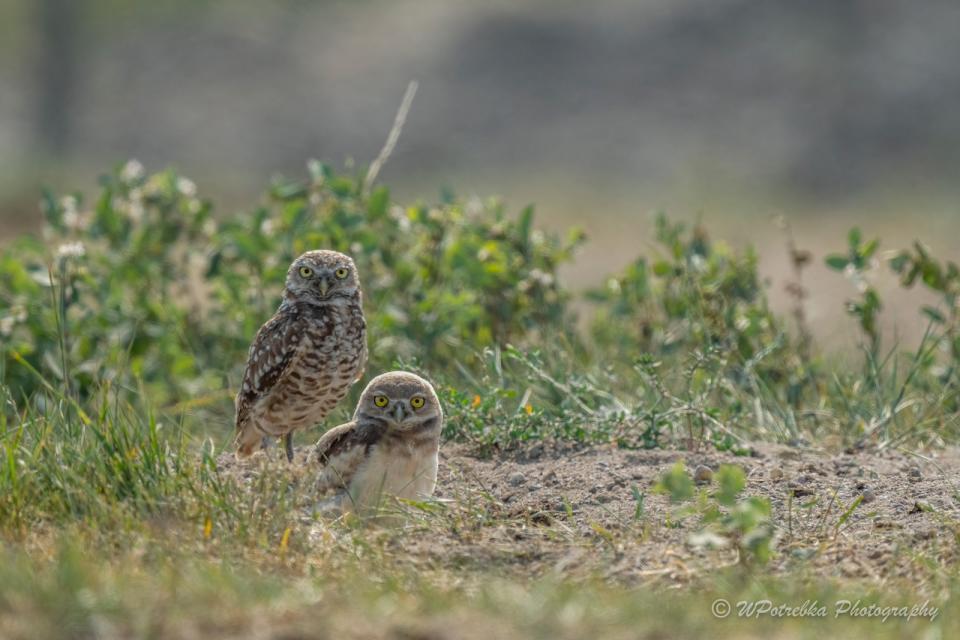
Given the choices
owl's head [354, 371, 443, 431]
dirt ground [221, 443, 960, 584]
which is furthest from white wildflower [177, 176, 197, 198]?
owl's head [354, 371, 443, 431]

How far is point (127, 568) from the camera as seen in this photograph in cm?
415

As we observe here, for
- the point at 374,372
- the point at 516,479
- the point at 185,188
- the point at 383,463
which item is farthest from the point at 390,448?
the point at 185,188

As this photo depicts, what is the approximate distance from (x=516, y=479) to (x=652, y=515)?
0.68 meters

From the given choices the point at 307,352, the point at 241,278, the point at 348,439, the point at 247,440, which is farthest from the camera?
the point at 241,278

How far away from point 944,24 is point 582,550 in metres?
21.2

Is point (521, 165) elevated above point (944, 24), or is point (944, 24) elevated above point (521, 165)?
point (944, 24)

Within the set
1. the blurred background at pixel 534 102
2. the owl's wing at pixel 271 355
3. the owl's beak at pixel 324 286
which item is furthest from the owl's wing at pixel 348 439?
the blurred background at pixel 534 102

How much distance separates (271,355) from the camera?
6059mm

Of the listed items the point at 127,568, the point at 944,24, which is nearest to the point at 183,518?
the point at 127,568

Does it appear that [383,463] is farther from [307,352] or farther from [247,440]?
[247,440]

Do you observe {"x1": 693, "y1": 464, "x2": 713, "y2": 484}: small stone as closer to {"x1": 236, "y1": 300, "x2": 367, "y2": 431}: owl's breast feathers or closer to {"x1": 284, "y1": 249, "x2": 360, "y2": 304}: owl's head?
{"x1": 236, "y1": 300, "x2": 367, "y2": 431}: owl's breast feathers

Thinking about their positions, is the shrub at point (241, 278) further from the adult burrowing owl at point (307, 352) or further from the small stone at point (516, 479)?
the small stone at point (516, 479)

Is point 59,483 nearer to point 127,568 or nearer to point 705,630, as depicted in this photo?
point 127,568

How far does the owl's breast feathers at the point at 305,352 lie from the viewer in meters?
6.00
